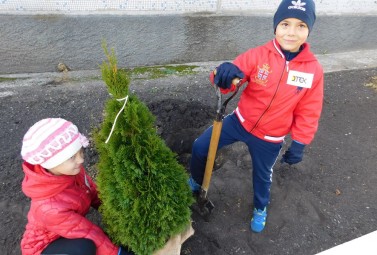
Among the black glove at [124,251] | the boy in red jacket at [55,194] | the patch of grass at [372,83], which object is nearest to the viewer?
the boy in red jacket at [55,194]

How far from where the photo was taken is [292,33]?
8.01 ft

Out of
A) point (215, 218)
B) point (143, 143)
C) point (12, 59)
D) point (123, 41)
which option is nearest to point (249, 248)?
point (215, 218)

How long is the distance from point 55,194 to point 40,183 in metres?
0.14

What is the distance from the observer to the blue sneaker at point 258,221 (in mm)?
3197

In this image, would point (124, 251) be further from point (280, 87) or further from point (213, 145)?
point (280, 87)

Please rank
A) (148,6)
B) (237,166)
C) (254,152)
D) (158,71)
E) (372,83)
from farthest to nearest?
(372,83), (158,71), (148,6), (237,166), (254,152)

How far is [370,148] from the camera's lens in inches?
172

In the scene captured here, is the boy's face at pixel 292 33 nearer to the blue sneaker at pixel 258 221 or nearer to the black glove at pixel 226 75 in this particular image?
the black glove at pixel 226 75

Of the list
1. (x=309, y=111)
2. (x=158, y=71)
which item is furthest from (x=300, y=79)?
(x=158, y=71)

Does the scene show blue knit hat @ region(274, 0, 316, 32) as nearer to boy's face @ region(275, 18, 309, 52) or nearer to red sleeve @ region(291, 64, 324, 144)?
boy's face @ region(275, 18, 309, 52)

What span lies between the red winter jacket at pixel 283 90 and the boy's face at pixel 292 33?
9 cm

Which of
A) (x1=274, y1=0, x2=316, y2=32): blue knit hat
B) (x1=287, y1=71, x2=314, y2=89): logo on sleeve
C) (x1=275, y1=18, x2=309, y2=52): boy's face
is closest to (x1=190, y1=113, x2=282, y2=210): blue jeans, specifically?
(x1=287, y1=71, x2=314, y2=89): logo on sleeve

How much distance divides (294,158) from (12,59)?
4534 millimetres

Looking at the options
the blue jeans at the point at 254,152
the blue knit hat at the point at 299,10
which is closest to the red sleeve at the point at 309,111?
the blue jeans at the point at 254,152
